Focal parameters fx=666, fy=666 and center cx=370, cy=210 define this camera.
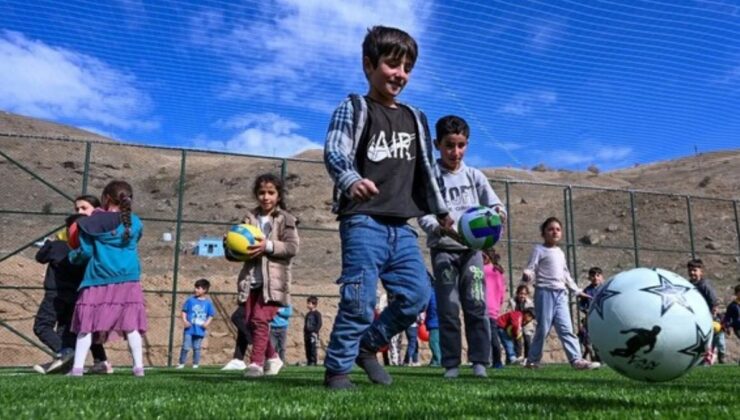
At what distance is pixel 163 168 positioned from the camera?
33.4 meters

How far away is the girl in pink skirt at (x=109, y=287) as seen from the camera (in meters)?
5.68

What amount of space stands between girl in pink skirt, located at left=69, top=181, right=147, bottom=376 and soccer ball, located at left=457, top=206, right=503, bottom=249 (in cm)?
291

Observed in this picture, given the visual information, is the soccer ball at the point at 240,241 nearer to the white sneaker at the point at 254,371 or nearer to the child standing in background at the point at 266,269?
the child standing in background at the point at 266,269

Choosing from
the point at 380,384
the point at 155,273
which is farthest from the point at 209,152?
the point at 155,273

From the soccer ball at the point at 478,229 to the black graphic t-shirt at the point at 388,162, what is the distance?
0.75m

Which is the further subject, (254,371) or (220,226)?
(220,226)

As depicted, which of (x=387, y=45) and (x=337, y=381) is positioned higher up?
(x=387, y=45)

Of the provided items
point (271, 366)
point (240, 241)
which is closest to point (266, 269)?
point (240, 241)

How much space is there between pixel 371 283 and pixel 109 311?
10.0 feet

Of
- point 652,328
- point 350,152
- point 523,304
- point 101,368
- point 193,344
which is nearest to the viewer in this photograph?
point 652,328

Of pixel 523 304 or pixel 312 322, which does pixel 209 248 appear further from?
pixel 523 304

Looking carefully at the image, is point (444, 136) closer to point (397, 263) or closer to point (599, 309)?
point (397, 263)

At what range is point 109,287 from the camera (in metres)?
5.80

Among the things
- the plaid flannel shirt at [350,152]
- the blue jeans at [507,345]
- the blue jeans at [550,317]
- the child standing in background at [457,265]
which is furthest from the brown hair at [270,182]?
the blue jeans at [507,345]
